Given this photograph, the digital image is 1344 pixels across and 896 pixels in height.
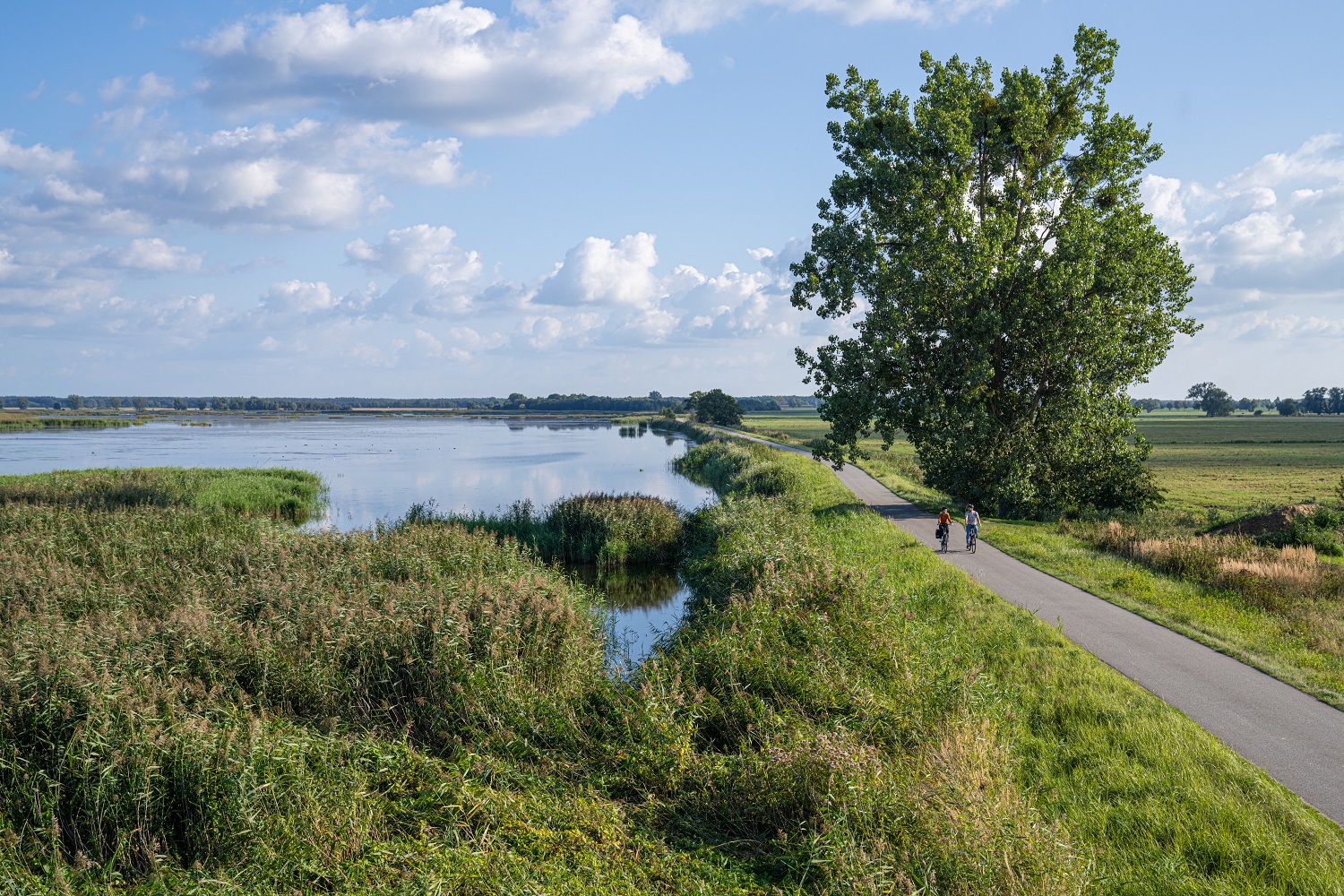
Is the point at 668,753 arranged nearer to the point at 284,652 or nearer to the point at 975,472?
the point at 284,652

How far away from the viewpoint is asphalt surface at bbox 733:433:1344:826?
29.0 feet

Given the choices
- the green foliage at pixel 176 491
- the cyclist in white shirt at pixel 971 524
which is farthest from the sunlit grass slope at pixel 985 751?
the green foliage at pixel 176 491

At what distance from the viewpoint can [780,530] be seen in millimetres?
22047

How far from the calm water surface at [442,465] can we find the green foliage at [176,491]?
1736 millimetres

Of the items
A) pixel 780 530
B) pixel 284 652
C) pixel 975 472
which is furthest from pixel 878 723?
pixel 975 472

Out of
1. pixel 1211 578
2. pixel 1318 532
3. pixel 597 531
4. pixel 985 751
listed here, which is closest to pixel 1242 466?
pixel 1318 532

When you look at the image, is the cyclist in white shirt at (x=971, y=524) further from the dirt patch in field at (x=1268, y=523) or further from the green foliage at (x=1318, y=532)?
the green foliage at (x=1318, y=532)

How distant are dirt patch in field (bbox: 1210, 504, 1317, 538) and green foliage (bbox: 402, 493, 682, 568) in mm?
17457

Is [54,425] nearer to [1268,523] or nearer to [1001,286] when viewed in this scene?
[1001,286]

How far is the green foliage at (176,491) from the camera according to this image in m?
29.7

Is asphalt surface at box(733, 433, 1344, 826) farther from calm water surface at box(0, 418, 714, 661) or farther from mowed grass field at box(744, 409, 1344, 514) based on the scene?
mowed grass field at box(744, 409, 1344, 514)

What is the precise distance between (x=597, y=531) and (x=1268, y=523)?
2071cm

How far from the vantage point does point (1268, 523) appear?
74.0 ft

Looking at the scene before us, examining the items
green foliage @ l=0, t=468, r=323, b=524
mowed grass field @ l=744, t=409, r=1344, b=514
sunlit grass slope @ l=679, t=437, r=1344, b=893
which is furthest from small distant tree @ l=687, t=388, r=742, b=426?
sunlit grass slope @ l=679, t=437, r=1344, b=893
